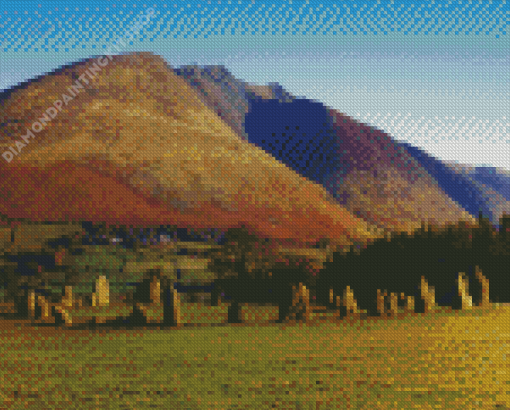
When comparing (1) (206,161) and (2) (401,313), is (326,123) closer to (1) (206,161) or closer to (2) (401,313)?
(1) (206,161)

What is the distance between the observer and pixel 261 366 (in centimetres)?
1638

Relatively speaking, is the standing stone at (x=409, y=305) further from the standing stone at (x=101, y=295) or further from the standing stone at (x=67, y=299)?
the standing stone at (x=67, y=299)

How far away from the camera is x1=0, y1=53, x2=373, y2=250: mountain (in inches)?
3831

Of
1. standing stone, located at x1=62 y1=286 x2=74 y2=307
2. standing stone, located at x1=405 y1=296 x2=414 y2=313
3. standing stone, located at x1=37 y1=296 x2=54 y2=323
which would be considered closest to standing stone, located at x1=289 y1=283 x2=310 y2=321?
standing stone, located at x1=405 y1=296 x2=414 y2=313

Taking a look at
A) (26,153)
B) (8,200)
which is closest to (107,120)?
(26,153)

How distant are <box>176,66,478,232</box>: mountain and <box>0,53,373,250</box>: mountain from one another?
1114 cm

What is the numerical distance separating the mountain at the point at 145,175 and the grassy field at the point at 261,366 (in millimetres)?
67082

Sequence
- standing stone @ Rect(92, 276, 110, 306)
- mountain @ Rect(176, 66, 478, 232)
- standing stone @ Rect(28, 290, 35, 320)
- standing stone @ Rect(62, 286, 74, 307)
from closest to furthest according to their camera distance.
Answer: standing stone @ Rect(28, 290, 35, 320), standing stone @ Rect(62, 286, 74, 307), standing stone @ Rect(92, 276, 110, 306), mountain @ Rect(176, 66, 478, 232)

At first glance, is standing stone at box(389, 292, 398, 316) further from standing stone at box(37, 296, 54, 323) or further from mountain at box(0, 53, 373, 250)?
mountain at box(0, 53, 373, 250)

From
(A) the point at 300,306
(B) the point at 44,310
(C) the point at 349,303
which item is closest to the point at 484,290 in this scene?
(C) the point at 349,303

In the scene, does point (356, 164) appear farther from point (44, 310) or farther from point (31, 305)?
point (44, 310)

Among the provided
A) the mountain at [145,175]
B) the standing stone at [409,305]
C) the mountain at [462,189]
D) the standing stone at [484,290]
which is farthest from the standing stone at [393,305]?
the mountain at [462,189]

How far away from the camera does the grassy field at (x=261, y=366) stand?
1260 centimetres

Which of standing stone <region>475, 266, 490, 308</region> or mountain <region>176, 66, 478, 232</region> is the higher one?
mountain <region>176, 66, 478, 232</region>
